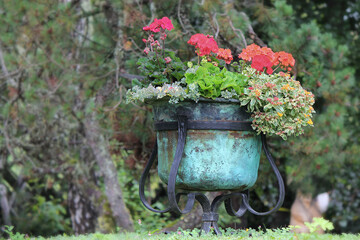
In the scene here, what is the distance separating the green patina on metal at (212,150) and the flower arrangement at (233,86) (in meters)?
0.08

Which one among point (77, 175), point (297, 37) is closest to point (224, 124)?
point (297, 37)

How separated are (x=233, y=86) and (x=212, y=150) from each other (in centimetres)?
40

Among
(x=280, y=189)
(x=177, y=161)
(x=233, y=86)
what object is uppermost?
(x=233, y=86)

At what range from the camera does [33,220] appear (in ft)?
25.3

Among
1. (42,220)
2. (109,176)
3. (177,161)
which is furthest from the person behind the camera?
(42,220)

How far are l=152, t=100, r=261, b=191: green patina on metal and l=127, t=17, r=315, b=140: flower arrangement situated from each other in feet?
0.28

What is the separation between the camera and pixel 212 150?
115 inches

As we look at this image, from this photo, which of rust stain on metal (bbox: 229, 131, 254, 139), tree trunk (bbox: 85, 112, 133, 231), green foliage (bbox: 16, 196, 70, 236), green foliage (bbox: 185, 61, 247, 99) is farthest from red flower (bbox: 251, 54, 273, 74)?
green foliage (bbox: 16, 196, 70, 236)

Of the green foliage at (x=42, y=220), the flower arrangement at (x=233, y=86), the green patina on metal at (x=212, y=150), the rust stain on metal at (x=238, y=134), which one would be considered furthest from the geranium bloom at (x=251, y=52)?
the green foliage at (x=42, y=220)

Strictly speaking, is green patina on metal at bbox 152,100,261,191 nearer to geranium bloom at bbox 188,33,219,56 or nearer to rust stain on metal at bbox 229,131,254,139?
rust stain on metal at bbox 229,131,254,139

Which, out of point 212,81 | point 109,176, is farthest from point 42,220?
point 212,81

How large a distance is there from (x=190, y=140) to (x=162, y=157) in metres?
0.29

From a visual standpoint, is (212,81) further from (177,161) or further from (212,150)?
(177,161)

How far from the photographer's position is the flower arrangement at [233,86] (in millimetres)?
2871
